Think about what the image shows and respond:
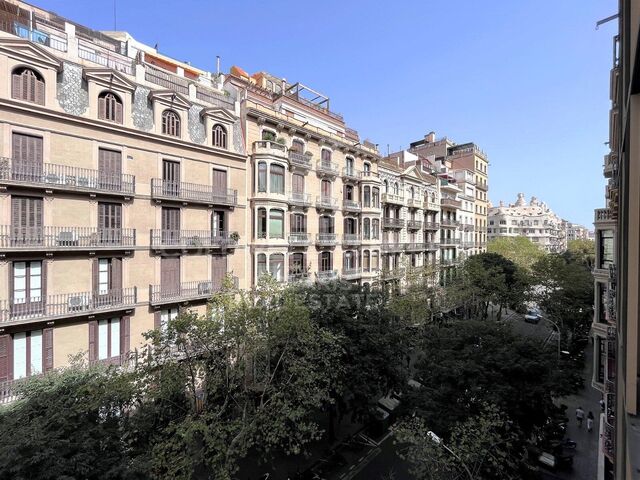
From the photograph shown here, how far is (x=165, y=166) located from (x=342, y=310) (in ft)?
46.9

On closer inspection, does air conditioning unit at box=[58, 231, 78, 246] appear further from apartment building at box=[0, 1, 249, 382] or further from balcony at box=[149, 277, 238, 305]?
balcony at box=[149, 277, 238, 305]

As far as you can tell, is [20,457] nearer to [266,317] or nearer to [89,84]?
[266,317]

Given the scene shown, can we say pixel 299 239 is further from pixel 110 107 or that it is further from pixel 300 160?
pixel 110 107

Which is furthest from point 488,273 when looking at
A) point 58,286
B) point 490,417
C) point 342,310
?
point 58,286

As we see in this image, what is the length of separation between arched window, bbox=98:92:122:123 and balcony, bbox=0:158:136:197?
3.15m

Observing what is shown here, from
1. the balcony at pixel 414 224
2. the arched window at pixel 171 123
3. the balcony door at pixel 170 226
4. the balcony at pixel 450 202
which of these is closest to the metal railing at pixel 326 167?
the arched window at pixel 171 123

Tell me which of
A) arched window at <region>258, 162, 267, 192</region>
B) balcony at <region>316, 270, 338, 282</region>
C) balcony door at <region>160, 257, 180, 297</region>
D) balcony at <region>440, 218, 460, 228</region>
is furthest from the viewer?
balcony at <region>440, 218, 460, 228</region>

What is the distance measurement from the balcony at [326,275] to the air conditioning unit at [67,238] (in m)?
17.6

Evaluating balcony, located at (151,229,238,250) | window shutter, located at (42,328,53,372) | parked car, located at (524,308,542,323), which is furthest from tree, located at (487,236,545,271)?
window shutter, located at (42,328,53,372)

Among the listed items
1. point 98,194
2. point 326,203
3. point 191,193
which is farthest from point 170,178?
point 326,203

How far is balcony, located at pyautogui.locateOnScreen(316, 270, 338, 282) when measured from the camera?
29.0m

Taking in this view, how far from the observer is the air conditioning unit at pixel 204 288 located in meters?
21.8

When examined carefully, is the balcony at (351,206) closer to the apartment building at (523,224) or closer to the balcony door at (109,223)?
the balcony door at (109,223)

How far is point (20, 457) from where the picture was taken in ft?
28.3
